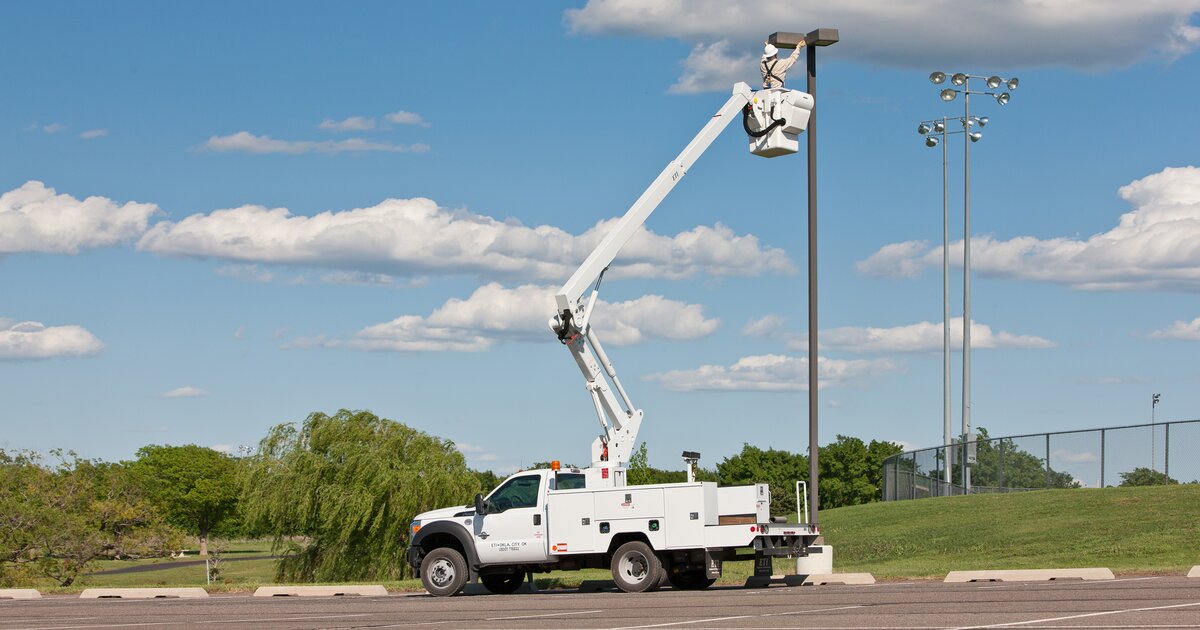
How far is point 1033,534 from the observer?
32.1 m

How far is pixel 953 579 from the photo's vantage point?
22594 mm

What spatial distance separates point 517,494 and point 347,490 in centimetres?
2573

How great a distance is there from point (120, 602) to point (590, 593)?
25.3ft

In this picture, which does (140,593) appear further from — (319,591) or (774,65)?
(774,65)

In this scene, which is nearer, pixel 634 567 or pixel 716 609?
pixel 716 609

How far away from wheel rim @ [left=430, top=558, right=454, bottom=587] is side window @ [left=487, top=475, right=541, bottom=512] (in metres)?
1.25

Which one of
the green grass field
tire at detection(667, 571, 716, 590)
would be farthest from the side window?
the green grass field

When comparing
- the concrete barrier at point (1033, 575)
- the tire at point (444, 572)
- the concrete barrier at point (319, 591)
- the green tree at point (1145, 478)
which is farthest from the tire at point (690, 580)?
the green tree at point (1145, 478)

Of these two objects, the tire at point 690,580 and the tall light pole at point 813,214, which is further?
the tall light pole at point 813,214

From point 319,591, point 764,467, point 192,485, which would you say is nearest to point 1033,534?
point 319,591

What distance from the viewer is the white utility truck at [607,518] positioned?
2131cm

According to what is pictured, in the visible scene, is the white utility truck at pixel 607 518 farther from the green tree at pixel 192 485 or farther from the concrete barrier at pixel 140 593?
the green tree at pixel 192 485

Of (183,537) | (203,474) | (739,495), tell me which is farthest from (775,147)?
(203,474)

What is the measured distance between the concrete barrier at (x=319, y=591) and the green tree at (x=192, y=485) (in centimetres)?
10453
